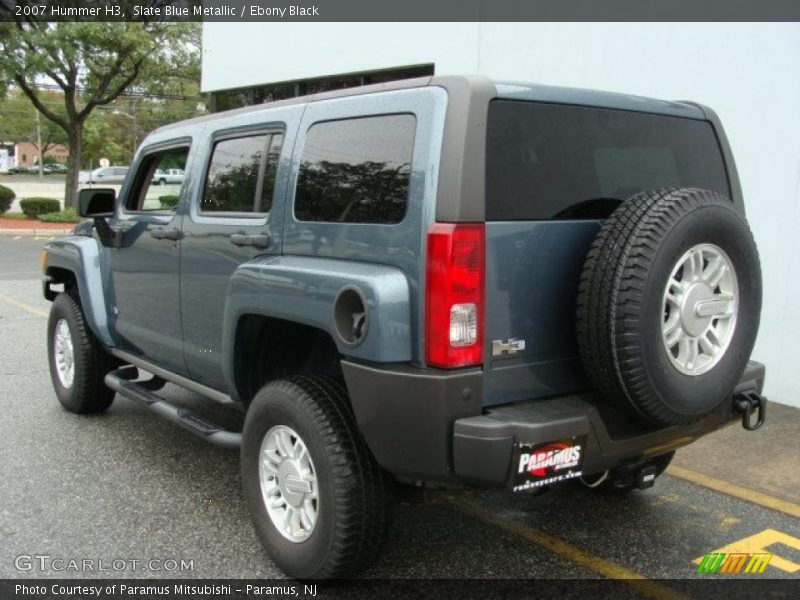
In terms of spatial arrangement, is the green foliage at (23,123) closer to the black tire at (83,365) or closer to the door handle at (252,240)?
the black tire at (83,365)

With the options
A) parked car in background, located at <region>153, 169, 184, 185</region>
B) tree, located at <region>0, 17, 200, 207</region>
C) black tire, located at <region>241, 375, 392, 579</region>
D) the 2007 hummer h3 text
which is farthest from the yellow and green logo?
tree, located at <region>0, 17, 200, 207</region>

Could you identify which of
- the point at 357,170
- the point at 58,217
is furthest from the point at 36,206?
the point at 357,170

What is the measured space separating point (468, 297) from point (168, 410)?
204 centimetres

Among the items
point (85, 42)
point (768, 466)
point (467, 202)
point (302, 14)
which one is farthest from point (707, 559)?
point (85, 42)

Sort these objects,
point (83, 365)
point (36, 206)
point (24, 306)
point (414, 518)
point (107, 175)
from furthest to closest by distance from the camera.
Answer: point (107, 175) < point (36, 206) < point (24, 306) < point (83, 365) < point (414, 518)

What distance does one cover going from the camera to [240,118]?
150 inches

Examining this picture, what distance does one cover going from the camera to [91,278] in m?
4.94

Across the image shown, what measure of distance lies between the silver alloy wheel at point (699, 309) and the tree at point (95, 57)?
67.3ft

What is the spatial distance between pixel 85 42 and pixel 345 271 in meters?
20.9

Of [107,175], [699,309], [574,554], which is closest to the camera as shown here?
[699,309]

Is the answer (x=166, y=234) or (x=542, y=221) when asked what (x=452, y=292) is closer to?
(x=542, y=221)

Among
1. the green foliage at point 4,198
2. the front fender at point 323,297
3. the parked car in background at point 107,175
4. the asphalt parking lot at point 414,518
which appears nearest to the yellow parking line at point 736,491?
the asphalt parking lot at point 414,518

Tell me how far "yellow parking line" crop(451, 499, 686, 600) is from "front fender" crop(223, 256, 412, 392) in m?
1.40

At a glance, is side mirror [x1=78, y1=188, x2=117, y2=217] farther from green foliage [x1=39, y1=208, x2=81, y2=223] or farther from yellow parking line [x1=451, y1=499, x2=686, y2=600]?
green foliage [x1=39, y1=208, x2=81, y2=223]
